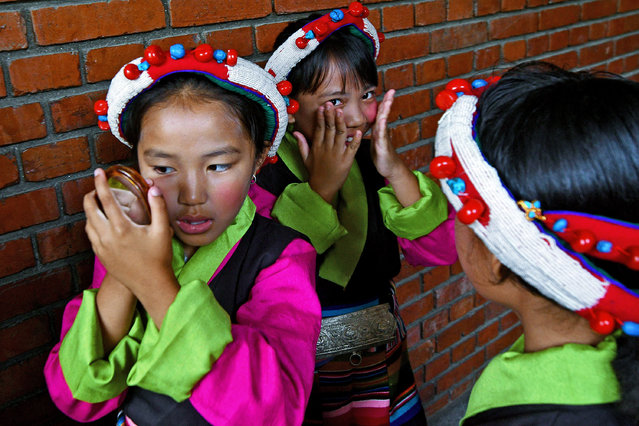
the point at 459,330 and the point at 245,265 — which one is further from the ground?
the point at 245,265

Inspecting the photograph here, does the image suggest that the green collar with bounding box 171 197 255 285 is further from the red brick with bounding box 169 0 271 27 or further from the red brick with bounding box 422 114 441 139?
the red brick with bounding box 422 114 441 139

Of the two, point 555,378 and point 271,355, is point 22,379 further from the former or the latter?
point 555,378

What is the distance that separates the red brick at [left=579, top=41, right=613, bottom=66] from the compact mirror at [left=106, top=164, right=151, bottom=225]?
300cm

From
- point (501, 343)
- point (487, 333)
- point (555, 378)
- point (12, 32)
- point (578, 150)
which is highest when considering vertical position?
point (12, 32)

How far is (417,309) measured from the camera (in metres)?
2.98

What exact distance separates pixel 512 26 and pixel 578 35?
0.63 meters

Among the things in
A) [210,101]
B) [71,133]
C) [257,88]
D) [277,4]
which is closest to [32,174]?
[71,133]

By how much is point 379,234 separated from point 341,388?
20.6 inches

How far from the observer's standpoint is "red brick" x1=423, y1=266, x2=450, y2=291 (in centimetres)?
299

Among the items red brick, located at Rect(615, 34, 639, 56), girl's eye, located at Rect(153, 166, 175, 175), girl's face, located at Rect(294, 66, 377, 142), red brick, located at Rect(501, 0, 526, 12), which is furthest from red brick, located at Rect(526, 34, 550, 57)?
girl's eye, located at Rect(153, 166, 175, 175)

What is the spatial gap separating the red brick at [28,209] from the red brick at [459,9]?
1.87m

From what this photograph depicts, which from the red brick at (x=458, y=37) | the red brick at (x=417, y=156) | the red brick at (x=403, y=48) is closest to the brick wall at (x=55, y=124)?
the red brick at (x=403, y=48)

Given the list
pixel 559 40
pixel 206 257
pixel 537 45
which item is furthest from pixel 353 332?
pixel 559 40

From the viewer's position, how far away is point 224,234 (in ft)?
4.95
